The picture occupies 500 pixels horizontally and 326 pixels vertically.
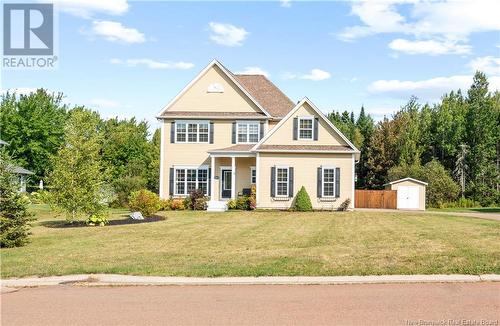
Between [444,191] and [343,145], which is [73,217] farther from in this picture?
[444,191]

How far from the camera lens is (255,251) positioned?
1349cm

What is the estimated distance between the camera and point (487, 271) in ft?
33.9

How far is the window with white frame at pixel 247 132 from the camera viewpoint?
34.2 metres

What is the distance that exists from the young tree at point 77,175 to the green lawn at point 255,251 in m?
1.57

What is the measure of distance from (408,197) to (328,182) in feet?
34.8

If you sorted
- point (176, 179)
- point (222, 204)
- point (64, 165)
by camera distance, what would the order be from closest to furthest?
point (64, 165)
point (222, 204)
point (176, 179)

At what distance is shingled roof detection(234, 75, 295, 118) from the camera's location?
35.5 meters

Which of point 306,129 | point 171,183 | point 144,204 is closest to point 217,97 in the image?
point 171,183

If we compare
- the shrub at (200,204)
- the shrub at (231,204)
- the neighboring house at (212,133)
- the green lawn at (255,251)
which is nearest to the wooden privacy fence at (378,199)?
the neighboring house at (212,133)

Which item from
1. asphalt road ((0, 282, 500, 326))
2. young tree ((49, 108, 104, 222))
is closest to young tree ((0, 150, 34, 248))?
young tree ((49, 108, 104, 222))

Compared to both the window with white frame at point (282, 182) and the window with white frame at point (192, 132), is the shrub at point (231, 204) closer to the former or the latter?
the window with white frame at point (282, 182)

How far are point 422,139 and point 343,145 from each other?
27998mm

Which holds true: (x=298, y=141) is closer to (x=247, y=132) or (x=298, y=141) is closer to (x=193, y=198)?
(x=247, y=132)

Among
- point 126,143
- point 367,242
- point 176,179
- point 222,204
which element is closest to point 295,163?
point 222,204
